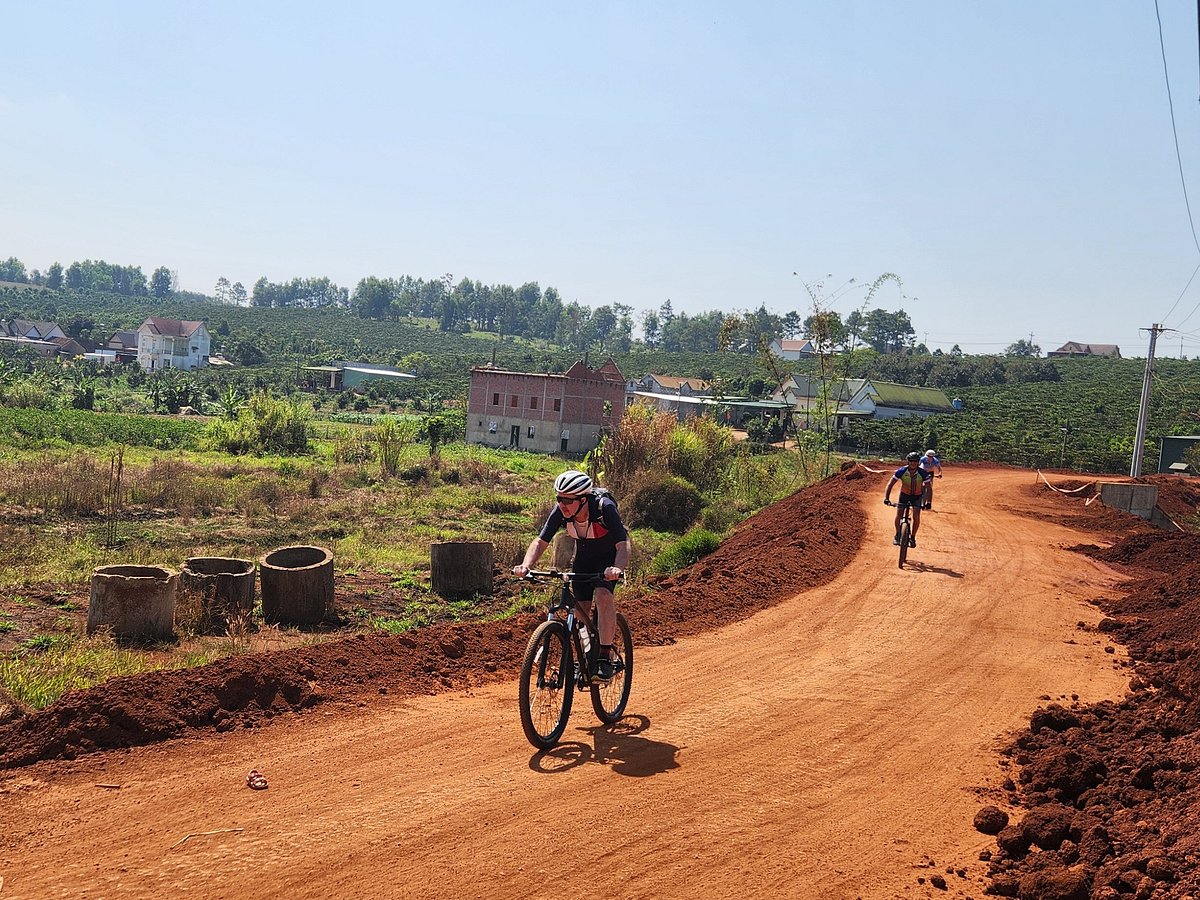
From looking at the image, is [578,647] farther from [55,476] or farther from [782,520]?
[55,476]

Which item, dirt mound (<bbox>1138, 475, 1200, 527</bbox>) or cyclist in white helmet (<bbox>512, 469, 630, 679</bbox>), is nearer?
cyclist in white helmet (<bbox>512, 469, 630, 679</bbox>)

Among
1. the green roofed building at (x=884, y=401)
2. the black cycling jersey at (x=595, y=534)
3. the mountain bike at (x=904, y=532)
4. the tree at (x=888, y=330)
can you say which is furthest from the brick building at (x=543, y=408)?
the tree at (x=888, y=330)

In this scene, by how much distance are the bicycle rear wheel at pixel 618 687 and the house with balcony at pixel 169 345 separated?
12587 centimetres

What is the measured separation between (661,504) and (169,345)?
4430 inches

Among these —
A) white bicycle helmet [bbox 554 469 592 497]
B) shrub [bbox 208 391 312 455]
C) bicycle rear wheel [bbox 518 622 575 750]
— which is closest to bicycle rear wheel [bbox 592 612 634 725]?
bicycle rear wheel [bbox 518 622 575 750]

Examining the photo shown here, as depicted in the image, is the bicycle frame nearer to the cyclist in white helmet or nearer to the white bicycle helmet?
the cyclist in white helmet

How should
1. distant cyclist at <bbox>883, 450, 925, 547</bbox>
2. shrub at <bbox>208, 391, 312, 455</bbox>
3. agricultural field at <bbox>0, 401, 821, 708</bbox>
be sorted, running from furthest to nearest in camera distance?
shrub at <bbox>208, 391, 312, 455</bbox> → distant cyclist at <bbox>883, 450, 925, 547</bbox> → agricultural field at <bbox>0, 401, 821, 708</bbox>

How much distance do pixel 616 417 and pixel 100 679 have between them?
53767 millimetres

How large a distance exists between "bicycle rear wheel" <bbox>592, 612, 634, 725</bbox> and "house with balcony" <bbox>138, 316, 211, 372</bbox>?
12587cm

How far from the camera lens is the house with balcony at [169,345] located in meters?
125

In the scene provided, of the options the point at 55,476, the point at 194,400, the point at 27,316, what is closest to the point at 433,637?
the point at 55,476

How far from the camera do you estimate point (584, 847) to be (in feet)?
18.5

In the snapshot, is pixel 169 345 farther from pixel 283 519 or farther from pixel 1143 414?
pixel 1143 414

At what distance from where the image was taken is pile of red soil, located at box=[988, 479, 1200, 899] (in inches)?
205
